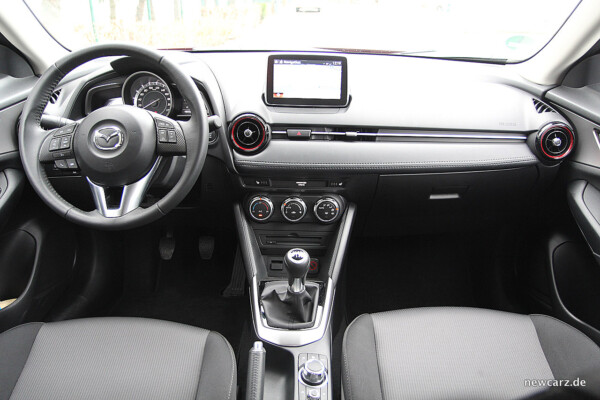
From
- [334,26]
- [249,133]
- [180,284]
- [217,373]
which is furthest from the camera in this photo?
[180,284]

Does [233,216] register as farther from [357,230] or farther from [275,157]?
[357,230]

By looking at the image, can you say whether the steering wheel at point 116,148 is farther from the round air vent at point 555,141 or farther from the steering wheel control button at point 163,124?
the round air vent at point 555,141

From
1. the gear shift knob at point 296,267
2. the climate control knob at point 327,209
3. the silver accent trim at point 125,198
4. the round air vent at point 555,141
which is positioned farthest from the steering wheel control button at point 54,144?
the round air vent at point 555,141

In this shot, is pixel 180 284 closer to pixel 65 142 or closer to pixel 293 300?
pixel 293 300

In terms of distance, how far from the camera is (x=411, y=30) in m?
1.93

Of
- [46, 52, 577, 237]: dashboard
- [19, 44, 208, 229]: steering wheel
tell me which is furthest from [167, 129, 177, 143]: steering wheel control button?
[46, 52, 577, 237]: dashboard

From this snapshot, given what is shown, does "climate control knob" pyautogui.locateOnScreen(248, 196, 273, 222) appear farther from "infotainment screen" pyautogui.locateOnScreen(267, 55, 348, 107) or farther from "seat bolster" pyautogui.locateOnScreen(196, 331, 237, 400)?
"seat bolster" pyautogui.locateOnScreen(196, 331, 237, 400)

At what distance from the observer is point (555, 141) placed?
159 centimetres

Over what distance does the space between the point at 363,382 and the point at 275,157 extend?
78 cm

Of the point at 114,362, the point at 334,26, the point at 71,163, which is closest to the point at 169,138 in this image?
the point at 71,163

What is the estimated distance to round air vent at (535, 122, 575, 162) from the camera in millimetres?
1586

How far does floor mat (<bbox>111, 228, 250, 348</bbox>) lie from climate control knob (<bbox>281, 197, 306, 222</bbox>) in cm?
61

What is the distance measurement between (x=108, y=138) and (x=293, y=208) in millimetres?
683

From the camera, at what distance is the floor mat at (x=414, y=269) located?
2146 mm
